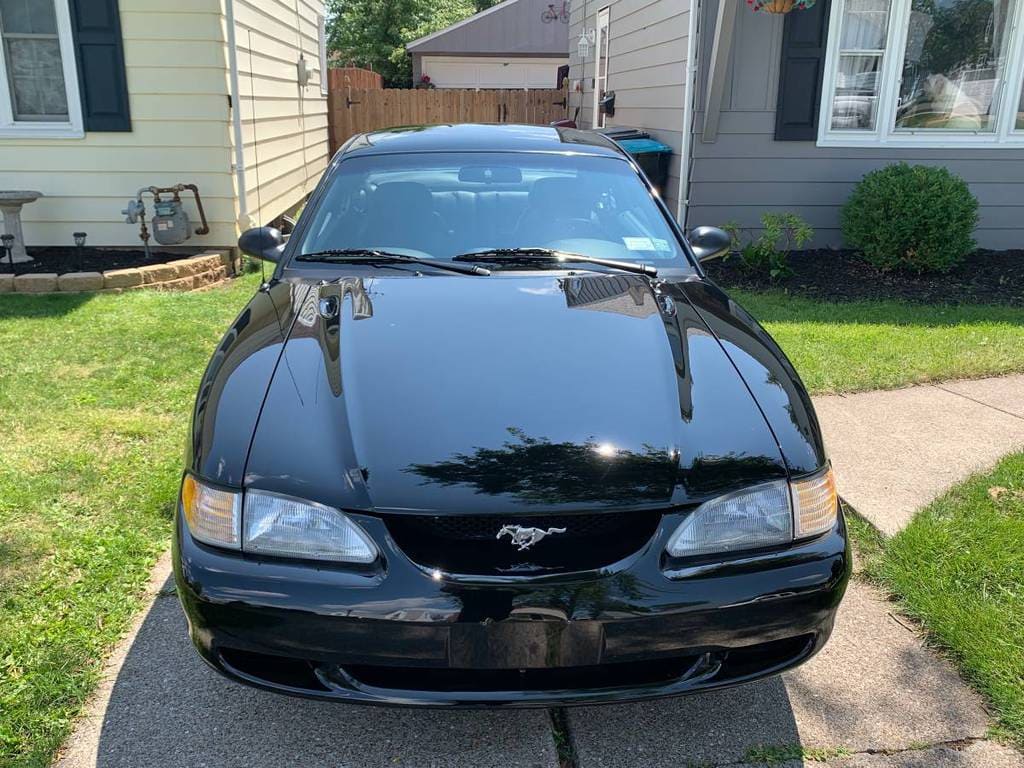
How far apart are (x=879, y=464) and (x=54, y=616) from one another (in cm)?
347

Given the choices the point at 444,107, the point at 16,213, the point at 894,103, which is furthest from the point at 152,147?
the point at 444,107

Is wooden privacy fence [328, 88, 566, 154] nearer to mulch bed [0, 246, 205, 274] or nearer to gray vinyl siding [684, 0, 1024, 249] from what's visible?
gray vinyl siding [684, 0, 1024, 249]

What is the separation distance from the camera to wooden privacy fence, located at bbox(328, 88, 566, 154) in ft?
58.6

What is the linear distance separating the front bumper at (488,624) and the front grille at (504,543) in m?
0.03

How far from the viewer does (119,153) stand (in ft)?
25.6

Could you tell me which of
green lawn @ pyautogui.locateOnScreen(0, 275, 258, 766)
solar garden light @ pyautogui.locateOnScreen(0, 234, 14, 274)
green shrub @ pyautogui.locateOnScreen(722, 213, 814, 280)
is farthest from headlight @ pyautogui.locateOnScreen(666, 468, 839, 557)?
solar garden light @ pyautogui.locateOnScreen(0, 234, 14, 274)

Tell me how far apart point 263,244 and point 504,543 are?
219 cm

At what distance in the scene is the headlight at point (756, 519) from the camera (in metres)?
2.07

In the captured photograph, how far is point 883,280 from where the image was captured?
307 inches

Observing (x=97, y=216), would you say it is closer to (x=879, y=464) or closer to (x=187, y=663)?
(x=187, y=663)

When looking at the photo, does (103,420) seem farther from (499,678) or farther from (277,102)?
(277,102)

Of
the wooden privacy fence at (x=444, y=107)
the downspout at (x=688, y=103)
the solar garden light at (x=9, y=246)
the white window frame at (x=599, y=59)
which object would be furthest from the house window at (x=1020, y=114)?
the wooden privacy fence at (x=444, y=107)

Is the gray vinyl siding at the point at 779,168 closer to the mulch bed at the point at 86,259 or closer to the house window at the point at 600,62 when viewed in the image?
the house window at the point at 600,62

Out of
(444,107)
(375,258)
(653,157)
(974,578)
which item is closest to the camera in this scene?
(974,578)
